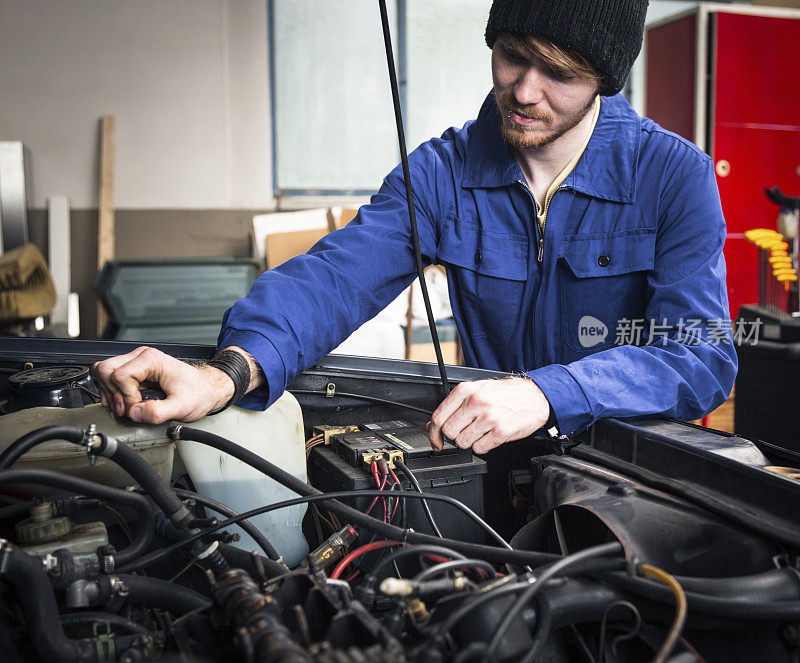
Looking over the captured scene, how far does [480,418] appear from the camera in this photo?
0.84 metres

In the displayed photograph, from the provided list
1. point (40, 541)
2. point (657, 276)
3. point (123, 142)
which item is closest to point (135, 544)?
point (40, 541)

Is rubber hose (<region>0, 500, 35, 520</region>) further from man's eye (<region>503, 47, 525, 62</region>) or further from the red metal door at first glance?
the red metal door

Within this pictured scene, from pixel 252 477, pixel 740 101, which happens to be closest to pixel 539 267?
pixel 252 477

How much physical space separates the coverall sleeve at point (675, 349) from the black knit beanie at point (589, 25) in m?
0.25

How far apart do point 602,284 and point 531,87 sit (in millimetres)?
403

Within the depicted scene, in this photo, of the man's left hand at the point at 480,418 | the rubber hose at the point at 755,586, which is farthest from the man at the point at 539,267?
the rubber hose at the point at 755,586

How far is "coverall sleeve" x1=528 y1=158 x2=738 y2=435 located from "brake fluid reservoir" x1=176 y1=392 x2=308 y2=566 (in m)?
0.36

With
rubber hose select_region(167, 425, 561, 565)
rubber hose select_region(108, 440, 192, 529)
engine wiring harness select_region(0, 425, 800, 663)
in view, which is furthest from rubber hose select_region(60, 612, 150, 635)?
rubber hose select_region(167, 425, 561, 565)

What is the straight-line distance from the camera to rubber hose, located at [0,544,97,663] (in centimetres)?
55

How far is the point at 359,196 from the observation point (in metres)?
4.35

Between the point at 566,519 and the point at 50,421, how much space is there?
0.61 metres

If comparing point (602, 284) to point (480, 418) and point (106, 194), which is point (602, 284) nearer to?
point (480, 418)

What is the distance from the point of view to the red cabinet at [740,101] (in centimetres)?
376

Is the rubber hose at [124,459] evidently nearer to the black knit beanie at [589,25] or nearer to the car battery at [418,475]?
the car battery at [418,475]
